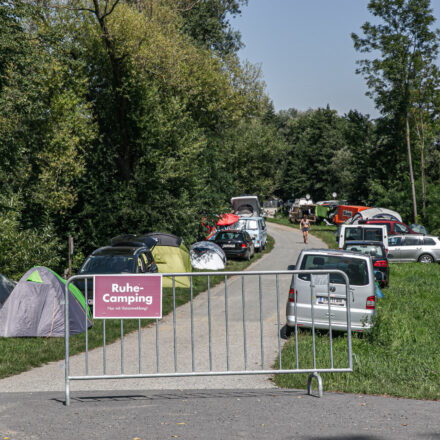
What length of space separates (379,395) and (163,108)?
2041cm

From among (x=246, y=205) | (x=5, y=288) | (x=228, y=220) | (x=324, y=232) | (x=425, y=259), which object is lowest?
(x=5, y=288)

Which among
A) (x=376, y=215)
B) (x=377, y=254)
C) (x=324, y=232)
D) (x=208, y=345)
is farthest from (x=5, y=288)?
(x=324, y=232)

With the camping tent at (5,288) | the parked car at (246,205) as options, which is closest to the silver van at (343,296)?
the camping tent at (5,288)

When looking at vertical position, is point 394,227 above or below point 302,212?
Answer: below

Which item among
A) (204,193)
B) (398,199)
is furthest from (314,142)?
(204,193)

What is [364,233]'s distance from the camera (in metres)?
27.0

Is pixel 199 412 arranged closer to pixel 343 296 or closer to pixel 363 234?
Answer: pixel 343 296

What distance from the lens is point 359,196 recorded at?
58.6 metres

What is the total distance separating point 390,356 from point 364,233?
18.0 m

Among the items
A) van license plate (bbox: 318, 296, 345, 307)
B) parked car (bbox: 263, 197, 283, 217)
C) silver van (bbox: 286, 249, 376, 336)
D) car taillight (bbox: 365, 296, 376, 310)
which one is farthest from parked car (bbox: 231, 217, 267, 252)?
parked car (bbox: 263, 197, 283, 217)

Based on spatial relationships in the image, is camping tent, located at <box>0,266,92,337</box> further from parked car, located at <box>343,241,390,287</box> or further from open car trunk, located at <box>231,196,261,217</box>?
open car trunk, located at <box>231,196,261,217</box>

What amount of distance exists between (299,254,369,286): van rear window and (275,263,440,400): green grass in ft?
2.60

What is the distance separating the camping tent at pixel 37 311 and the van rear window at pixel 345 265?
173 inches

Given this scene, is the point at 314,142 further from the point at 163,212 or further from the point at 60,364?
the point at 60,364
